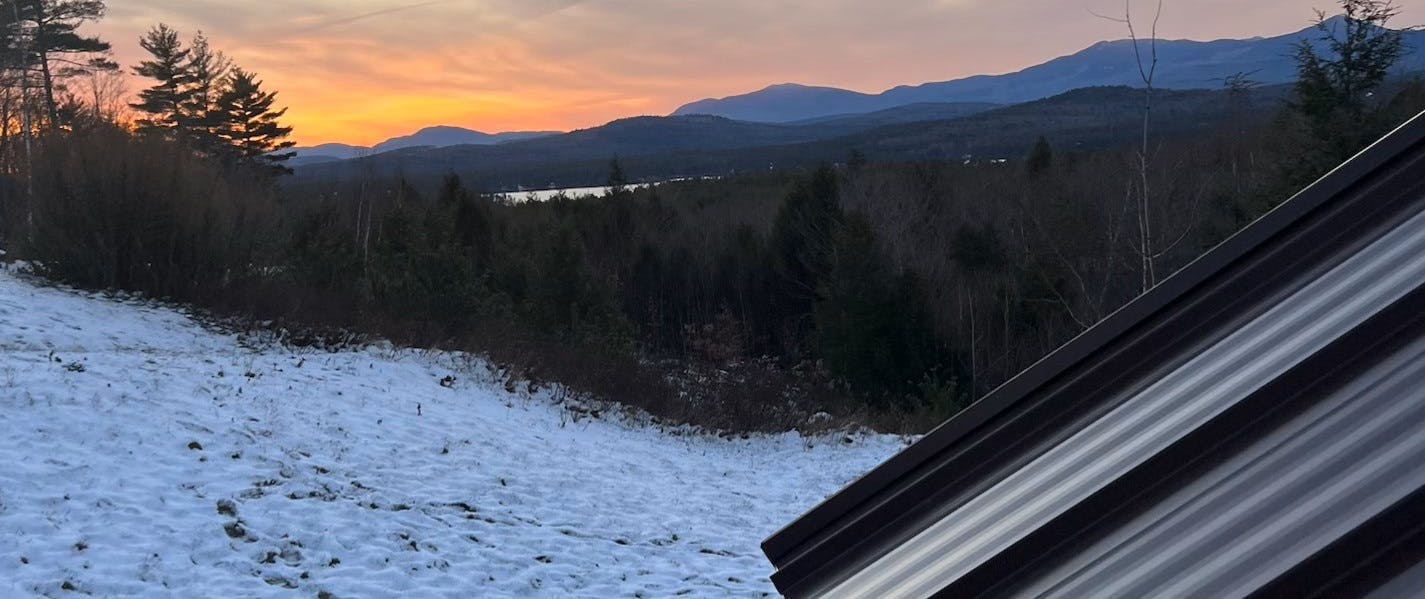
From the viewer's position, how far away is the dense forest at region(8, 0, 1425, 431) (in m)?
17.6

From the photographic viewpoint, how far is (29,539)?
610cm

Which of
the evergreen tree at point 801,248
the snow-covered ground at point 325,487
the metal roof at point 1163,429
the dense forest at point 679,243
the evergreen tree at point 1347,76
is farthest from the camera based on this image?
the evergreen tree at point 801,248

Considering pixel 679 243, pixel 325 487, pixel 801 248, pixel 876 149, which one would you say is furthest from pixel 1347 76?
pixel 876 149

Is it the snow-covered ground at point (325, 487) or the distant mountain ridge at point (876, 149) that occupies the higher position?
the distant mountain ridge at point (876, 149)

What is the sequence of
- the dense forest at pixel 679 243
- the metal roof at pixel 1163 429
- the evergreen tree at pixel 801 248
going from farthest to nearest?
the evergreen tree at pixel 801 248, the dense forest at pixel 679 243, the metal roof at pixel 1163 429

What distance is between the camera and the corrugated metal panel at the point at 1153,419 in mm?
1217

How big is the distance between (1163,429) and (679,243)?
48.8 meters

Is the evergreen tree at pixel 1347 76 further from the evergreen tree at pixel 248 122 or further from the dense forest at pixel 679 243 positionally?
the evergreen tree at pixel 248 122

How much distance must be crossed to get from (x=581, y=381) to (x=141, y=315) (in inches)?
312

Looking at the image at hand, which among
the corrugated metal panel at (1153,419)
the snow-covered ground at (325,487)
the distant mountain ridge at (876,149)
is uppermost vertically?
the distant mountain ridge at (876,149)

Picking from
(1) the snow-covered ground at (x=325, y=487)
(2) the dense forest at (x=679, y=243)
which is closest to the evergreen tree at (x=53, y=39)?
(2) the dense forest at (x=679, y=243)

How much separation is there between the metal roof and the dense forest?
8.99m

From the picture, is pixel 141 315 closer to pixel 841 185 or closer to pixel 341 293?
pixel 341 293

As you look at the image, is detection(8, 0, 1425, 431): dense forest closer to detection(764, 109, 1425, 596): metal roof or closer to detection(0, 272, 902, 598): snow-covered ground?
detection(0, 272, 902, 598): snow-covered ground
